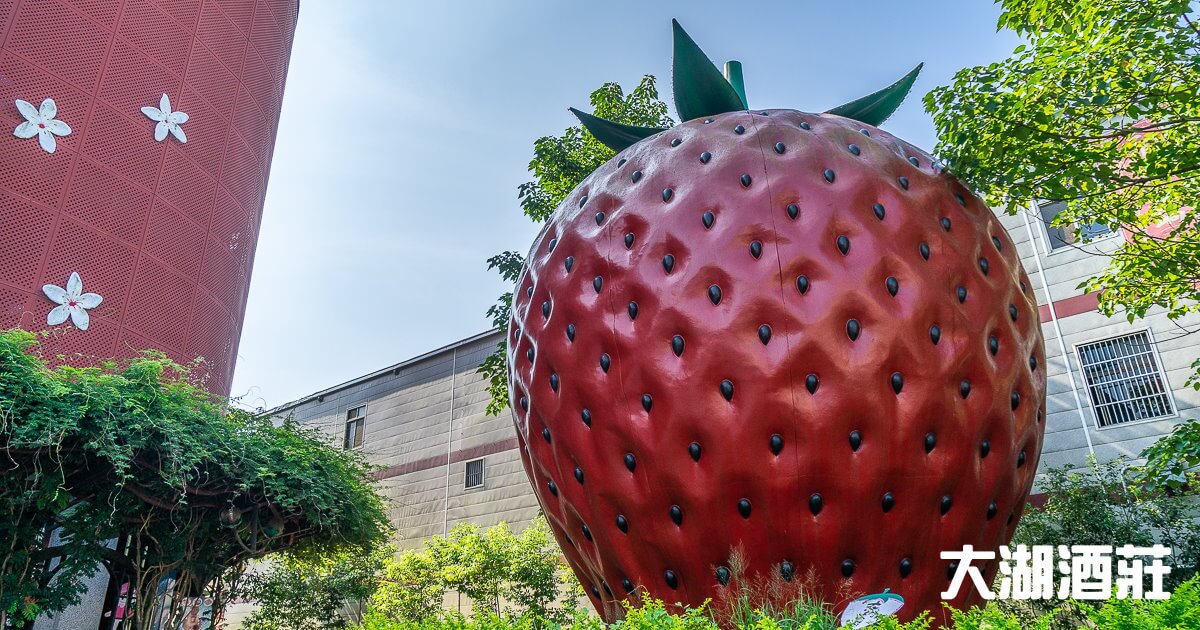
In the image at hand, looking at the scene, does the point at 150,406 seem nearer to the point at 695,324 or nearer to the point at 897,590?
the point at 695,324

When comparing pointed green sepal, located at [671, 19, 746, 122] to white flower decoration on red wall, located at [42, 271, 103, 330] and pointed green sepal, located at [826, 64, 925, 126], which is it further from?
white flower decoration on red wall, located at [42, 271, 103, 330]

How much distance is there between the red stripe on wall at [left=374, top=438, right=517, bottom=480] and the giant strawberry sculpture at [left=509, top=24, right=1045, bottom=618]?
1849 centimetres

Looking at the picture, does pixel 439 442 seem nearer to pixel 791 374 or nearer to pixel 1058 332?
pixel 1058 332

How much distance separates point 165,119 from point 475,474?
1269cm

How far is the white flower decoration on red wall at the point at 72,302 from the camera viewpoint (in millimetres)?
14445

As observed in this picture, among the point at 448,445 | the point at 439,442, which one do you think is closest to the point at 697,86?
the point at 448,445

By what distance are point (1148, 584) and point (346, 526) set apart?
38.6ft

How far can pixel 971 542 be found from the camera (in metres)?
4.25

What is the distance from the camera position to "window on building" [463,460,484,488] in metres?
24.4

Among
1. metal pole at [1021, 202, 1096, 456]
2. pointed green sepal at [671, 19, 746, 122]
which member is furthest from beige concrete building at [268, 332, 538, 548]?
pointed green sepal at [671, 19, 746, 122]

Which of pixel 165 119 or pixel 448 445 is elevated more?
pixel 165 119

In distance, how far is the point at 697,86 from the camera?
5520 millimetres

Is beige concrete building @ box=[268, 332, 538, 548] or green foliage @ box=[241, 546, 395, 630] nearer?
green foliage @ box=[241, 546, 395, 630]

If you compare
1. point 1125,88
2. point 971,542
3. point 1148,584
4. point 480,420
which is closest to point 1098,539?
point 1148,584
